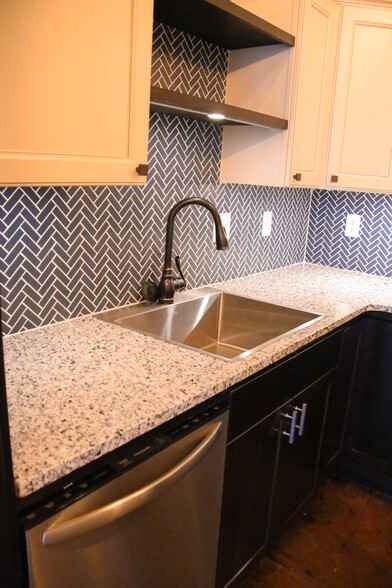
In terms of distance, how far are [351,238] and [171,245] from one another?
132cm

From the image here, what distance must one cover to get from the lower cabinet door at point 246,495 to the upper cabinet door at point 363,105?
4.08 ft

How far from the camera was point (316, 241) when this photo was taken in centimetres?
283

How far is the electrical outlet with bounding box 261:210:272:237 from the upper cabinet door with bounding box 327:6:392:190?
1.18 feet

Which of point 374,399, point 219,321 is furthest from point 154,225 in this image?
point 374,399

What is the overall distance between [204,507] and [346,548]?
97 centimetres

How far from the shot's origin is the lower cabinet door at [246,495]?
54.6 inches

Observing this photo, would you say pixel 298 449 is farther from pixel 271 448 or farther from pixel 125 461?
pixel 125 461

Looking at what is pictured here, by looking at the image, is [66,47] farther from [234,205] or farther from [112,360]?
[234,205]

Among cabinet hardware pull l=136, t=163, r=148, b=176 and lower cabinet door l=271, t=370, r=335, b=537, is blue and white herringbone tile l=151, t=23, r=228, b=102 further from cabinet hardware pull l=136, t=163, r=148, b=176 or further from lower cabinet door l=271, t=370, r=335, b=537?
lower cabinet door l=271, t=370, r=335, b=537

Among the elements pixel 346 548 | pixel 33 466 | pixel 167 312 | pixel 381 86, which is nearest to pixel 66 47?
pixel 33 466

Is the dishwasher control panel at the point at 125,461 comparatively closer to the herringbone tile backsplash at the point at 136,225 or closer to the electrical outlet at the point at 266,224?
the herringbone tile backsplash at the point at 136,225

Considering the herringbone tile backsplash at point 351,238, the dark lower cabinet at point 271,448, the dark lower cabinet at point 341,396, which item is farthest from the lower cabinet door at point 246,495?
the herringbone tile backsplash at point 351,238

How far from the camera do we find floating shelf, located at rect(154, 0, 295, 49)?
147 centimetres

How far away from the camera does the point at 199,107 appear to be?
4.76 ft
